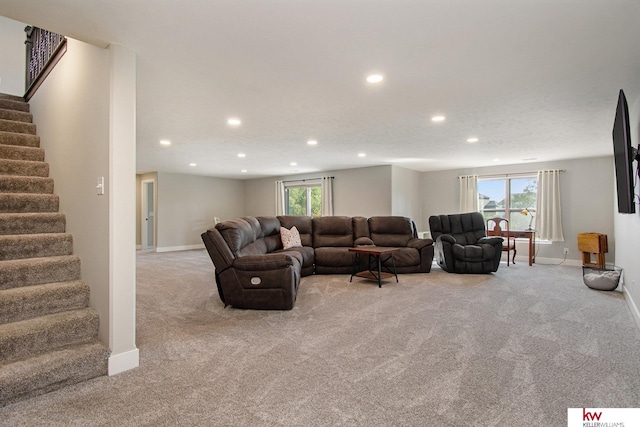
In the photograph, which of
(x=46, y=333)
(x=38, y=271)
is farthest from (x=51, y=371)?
(x=38, y=271)

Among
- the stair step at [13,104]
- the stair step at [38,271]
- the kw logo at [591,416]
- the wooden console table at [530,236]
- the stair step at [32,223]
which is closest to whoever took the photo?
the kw logo at [591,416]

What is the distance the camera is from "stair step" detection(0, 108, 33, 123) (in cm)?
351

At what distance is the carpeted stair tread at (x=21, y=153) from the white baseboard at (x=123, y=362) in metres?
2.30

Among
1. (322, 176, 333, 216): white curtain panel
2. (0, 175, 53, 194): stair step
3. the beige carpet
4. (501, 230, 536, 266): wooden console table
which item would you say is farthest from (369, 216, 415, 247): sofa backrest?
(0, 175, 53, 194): stair step

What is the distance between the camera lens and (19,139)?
130 inches

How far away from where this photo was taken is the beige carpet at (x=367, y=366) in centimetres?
174

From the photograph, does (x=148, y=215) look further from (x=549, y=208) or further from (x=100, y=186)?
(x=549, y=208)

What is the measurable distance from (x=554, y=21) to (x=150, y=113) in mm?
3766

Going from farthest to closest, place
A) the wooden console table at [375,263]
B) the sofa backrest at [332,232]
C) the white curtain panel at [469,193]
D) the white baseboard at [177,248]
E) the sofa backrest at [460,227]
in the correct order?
the white baseboard at [177,248]
the white curtain panel at [469,193]
the sofa backrest at [460,227]
the sofa backrest at [332,232]
the wooden console table at [375,263]

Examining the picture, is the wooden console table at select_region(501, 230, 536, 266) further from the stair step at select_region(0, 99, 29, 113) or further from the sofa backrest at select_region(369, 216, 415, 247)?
the stair step at select_region(0, 99, 29, 113)

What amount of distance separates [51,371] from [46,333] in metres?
0.29

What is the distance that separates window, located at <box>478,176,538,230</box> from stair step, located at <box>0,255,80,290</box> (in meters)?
7.88

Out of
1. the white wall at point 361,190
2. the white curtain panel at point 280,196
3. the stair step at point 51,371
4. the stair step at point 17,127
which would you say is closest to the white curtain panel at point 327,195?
the white wall at point 361,190

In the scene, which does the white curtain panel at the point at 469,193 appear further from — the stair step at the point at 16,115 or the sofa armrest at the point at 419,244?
the stair step at the point at 16,115
